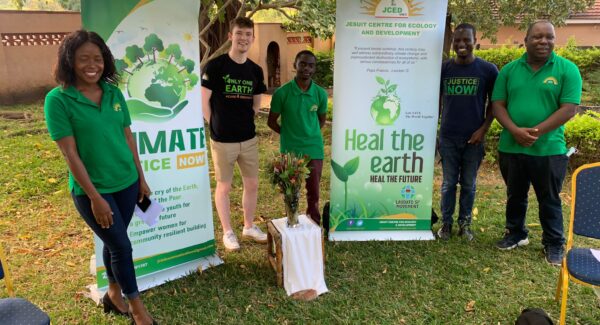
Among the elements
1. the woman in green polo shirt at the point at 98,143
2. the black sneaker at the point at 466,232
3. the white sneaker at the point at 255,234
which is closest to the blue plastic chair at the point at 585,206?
the black sneaker at the point at 466,232

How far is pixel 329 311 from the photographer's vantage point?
303 centimetres

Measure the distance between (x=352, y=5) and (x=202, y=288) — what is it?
99.1 inches

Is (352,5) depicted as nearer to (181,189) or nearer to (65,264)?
(181,189)

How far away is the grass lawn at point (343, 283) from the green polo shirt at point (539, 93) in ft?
3.21

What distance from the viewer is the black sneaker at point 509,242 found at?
390cm

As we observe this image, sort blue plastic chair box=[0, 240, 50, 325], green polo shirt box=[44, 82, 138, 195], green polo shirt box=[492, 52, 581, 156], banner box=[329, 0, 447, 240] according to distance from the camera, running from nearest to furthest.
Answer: blue plastic chair box=[0, 240, 50, 325] < green polo shirt box=[44, 82, 138, 195] < green polo shirt box=[492, 52, 581, 156] < banner box=[329, 0, 447, 240]

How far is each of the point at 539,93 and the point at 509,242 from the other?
133 centimetres

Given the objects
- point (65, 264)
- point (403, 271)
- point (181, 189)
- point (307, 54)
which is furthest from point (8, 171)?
point (403, 271)

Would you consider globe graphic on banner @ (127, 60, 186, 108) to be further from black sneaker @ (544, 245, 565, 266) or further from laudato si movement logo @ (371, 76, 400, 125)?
black sneaker @ (544, 245, 565, 266)

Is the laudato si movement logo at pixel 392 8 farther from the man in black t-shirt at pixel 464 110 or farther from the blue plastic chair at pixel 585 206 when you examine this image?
the blue plastic chair at pixel 585 206

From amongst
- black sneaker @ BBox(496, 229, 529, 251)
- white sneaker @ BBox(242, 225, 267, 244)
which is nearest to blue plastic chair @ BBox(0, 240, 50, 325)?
white sneaker @ BBox(242, 225, 267, 244)

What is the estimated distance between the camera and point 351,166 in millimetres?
4004

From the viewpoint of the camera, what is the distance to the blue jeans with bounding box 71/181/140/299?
248 centimetres

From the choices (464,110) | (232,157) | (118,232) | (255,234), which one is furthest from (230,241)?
(464,110)
